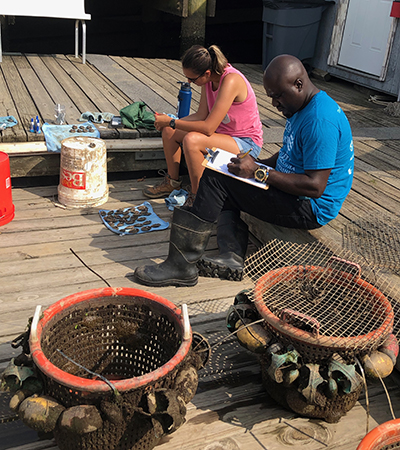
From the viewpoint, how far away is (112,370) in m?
2.11

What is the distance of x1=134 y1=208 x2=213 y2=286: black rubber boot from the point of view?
280 cm

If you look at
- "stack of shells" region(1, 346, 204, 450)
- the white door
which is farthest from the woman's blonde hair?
the white door

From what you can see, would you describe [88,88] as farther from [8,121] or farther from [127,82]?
[8,121]

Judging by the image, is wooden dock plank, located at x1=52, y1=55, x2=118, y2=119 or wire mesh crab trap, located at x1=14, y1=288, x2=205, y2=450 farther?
wooden dock plank, located at x1=52, y1=55, x2=118, y2=119

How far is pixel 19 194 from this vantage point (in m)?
4.13

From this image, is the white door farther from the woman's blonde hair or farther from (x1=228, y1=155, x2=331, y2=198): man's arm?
(x1=228, y1=155, x2=331, y2=198): man's arm

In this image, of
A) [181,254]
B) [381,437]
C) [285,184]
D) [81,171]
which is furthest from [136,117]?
[381,437]

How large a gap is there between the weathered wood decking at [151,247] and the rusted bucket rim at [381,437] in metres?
0.49

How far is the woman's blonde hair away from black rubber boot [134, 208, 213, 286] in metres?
1.13

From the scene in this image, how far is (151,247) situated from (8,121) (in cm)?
183

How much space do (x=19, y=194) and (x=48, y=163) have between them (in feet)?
1.12

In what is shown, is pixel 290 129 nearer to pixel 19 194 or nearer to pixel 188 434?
pixel 188 434

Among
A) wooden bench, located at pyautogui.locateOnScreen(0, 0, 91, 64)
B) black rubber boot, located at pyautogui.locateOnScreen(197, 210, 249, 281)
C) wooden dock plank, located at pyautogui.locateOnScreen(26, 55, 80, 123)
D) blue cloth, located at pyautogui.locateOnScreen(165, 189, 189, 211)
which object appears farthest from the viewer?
wooden bench, located at pyautogui.locateOnScreen(0, 0, 91, 64)

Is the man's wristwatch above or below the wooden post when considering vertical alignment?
below
